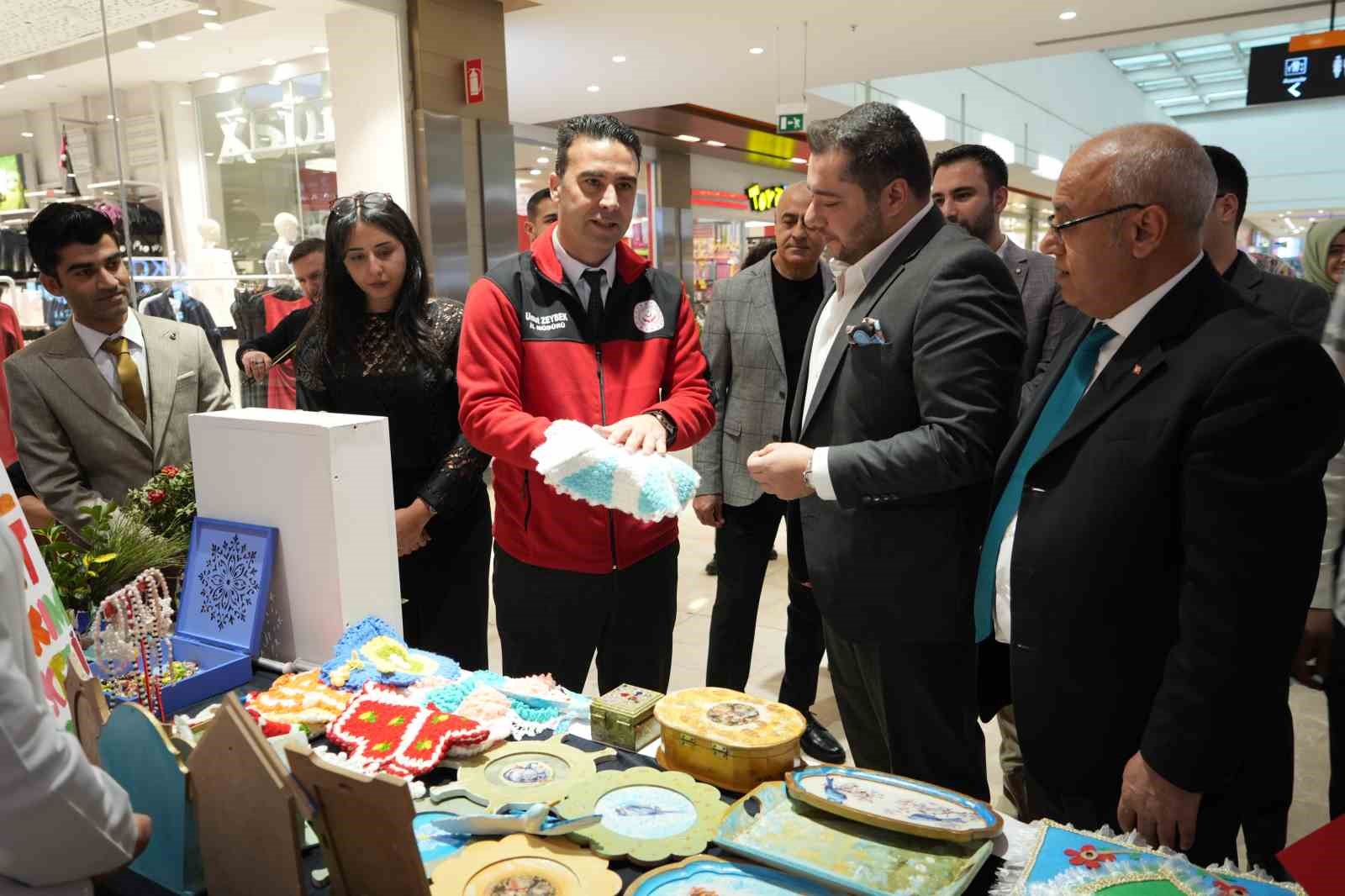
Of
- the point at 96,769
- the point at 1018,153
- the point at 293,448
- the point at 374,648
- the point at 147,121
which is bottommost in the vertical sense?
the point at 374,648

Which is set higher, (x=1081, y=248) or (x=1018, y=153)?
(x=1018, y=153)

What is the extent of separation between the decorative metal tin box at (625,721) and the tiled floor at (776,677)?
1729 mm

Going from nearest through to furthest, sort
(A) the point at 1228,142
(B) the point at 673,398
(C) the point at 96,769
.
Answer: (C) the point at 96,769 < (B) the point at 673,398 < (A) the point at 1228,142

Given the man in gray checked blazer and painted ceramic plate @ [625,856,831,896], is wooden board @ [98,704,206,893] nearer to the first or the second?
painted ceramic plate @ [625,856,831,896]

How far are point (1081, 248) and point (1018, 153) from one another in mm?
13008

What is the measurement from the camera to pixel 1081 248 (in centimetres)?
137

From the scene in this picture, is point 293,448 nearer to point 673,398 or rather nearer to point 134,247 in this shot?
point 673,398

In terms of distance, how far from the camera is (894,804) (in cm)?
116

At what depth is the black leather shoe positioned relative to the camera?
2.94 metres

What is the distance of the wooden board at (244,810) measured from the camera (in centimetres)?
95

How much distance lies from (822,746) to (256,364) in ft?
7.54

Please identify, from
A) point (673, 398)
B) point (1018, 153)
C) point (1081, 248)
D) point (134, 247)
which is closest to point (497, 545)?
point (673, 398)

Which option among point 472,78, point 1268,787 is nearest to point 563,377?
point 1268,787

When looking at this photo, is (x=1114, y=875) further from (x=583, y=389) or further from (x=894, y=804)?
(x=583, y=389)
